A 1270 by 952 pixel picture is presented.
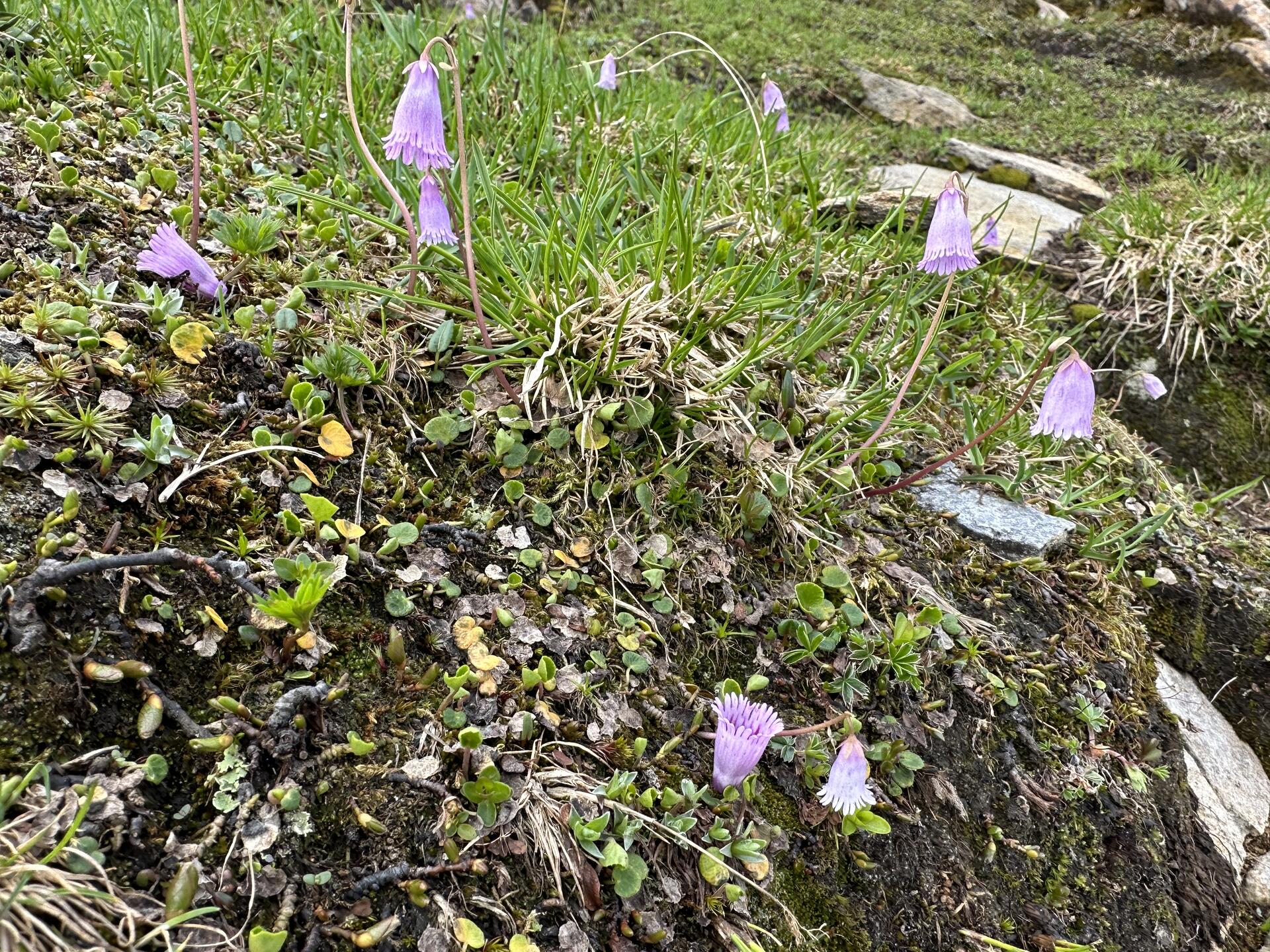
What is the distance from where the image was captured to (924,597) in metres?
2.41

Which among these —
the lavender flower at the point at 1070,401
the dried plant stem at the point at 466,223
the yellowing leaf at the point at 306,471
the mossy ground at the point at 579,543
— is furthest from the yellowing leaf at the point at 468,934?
the lavender flower at the point at 1070,401

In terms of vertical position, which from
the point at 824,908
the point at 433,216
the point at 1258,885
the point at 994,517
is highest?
the point at 433,216

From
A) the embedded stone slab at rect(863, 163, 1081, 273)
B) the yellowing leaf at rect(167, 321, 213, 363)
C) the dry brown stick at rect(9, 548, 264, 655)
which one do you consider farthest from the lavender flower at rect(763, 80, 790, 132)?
the dry brown stick at rect(9, 548, 264, 655)

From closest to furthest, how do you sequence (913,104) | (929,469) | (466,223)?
(466,223)
(929,469)
(913,104)

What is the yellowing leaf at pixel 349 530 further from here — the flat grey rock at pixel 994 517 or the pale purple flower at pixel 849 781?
the flat grey rock at pixel 994 517

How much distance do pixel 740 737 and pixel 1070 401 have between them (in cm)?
132

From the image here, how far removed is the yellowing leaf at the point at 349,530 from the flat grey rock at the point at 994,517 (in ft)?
5.96

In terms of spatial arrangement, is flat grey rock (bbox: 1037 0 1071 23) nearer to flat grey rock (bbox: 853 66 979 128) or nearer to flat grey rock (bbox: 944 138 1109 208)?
flat grey rock (bbox: 853 66 979 128)

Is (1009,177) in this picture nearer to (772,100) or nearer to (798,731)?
(772,100)

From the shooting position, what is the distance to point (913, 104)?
6.75 metres

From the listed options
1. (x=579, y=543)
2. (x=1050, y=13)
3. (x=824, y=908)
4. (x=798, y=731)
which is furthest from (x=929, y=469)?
(x=1050, y=13)

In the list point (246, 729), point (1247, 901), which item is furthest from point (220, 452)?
point (1247, 901)

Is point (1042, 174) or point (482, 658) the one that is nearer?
point (482, 658)

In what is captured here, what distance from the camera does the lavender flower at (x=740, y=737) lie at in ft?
5.95
